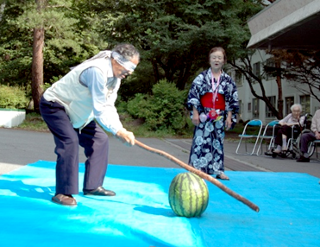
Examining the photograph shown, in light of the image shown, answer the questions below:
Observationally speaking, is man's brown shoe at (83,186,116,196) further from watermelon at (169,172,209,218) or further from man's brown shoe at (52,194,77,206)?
watermelon at (169,172,209,218)

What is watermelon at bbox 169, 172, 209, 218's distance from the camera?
364 centimetres

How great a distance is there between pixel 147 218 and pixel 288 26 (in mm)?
7480

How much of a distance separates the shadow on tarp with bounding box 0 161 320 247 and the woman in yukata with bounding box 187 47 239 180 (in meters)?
0.72

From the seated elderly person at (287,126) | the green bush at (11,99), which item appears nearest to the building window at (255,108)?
the green bush at (11,99)

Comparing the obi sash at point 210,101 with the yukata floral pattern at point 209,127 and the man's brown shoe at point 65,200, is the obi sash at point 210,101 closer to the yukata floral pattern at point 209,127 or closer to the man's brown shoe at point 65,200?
the yukata floral pattern at point 209,127

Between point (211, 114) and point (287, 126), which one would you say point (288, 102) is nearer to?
point (287, 126)

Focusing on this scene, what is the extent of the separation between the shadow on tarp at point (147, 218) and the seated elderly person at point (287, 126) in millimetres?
4926

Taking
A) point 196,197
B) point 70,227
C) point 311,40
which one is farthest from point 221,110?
point 311,40

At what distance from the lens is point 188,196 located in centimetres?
364

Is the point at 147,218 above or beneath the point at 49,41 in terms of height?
beneath

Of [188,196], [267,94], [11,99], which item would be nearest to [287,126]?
[188,196]

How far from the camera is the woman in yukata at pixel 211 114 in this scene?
5.93m

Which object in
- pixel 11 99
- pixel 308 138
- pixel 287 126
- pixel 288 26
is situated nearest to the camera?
pixel 308 138

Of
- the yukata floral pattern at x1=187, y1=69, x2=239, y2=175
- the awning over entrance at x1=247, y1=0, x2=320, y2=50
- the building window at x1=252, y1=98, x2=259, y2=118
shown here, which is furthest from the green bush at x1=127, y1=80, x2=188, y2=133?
the building window at x1=252, y1=98, x2=259, y2=118
